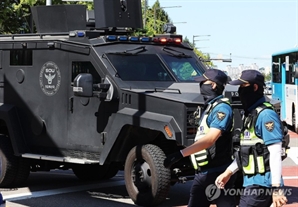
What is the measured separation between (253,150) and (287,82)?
20.7m

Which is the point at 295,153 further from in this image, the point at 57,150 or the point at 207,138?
the point at 207,138

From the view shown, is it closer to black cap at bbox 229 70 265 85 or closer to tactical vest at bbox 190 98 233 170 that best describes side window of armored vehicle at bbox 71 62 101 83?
tactical vest at bbox 190 98 233 170

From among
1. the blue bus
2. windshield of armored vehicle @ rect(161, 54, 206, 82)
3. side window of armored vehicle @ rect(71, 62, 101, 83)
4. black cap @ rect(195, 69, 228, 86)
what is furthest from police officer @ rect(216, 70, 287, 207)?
the blue bus

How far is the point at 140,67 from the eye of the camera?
1105cm

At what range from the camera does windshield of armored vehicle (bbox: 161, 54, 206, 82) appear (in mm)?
11258

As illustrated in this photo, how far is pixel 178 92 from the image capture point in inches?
404

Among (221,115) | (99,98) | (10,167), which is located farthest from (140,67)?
(221,115)

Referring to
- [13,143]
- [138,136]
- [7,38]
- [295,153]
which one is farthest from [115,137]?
[295,153]

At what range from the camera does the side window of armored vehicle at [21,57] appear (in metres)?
11.7

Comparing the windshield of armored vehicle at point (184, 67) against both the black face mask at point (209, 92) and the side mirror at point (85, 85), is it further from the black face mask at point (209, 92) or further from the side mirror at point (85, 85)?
the black face mask at point (209, 92)

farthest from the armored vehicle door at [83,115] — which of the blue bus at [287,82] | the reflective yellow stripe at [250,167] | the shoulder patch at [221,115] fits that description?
the blue bus at [287,82]

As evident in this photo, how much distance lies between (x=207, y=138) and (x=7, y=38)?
21.8ft

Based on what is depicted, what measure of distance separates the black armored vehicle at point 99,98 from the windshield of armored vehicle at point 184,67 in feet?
0.07

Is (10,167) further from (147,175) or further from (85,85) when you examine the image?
(147,175)
